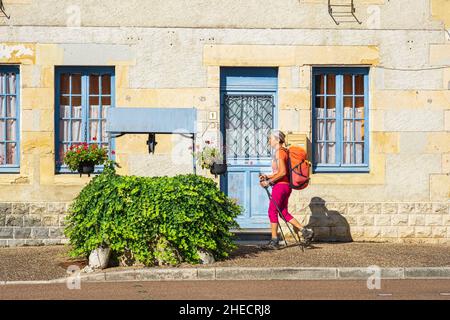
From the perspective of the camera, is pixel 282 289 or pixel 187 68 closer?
pixel 282 289

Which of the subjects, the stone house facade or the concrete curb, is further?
the stone house facade

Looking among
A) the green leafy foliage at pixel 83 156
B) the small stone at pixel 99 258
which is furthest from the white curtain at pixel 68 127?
the small stone at pixel 99 258

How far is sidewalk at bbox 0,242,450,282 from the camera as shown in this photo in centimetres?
1178

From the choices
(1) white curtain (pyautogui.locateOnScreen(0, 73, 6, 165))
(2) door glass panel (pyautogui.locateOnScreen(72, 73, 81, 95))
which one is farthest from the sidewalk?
(2) door glass panel (pyautogui.locateOnScreen(72, 73, 81, 95))

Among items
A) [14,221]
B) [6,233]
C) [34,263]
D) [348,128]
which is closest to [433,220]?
[348,128]

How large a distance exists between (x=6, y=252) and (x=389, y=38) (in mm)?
7209

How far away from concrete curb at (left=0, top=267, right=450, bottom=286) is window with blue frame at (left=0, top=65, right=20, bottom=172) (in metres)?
4.71

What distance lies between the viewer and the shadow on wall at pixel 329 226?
15711 mm

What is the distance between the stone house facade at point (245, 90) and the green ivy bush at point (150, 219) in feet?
10.8

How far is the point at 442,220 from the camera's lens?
1583 centimetres

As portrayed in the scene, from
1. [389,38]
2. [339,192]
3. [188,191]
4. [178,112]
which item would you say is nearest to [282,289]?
[188,191]

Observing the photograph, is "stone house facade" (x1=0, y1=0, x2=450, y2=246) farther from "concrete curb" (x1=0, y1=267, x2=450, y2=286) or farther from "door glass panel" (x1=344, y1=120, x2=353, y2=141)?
"concrete curb" (x1=0, y1=267, x2=450, y2=286)

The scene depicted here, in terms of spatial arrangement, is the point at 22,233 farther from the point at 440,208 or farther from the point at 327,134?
the point at 440,208
